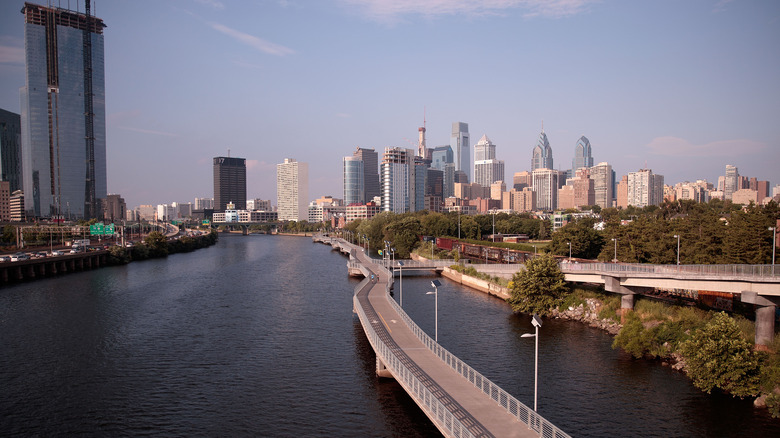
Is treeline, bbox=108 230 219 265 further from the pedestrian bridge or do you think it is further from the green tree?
the pedestrian bridge

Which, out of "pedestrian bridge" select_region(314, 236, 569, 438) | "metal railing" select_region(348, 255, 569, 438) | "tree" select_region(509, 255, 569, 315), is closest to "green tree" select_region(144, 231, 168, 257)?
"pedestrian bridge" select_region(314, 236, 569, 438)

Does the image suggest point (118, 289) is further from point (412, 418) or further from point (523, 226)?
point (523, 226)

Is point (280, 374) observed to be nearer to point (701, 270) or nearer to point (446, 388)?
point (446, 388)

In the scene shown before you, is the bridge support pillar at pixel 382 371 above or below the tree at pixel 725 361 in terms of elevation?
below

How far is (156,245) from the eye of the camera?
138 meters

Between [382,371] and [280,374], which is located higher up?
[382,371]

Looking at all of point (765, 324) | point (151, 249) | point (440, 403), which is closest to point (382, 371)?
point (440, 403)

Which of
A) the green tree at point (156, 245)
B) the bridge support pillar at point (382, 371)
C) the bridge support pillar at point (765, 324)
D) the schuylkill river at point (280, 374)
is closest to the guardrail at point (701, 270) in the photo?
the bridge support pillar at point (765, 324)

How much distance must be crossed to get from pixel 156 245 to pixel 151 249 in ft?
11.9

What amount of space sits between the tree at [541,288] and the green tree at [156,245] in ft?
365

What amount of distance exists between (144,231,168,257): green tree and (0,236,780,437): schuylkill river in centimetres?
6917

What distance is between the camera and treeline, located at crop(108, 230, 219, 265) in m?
119

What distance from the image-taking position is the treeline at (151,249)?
118688 millimetres

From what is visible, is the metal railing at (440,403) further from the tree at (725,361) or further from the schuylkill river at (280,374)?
the tree at (725,361)
